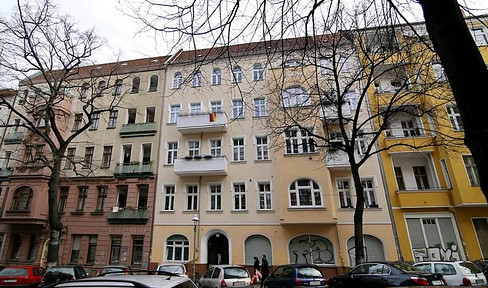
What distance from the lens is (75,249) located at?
2050cm

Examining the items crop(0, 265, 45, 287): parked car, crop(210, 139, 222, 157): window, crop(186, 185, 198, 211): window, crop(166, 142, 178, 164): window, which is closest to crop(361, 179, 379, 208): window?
crop(210, 139, 222, 157): window

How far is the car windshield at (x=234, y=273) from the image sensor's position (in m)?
11.2

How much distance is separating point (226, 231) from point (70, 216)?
42.1ft

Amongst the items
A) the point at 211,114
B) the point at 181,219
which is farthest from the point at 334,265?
the point at 211,114

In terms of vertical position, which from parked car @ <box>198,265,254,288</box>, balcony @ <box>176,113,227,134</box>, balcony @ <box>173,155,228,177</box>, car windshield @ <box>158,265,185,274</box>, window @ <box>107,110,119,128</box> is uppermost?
window @ <box>107,110,119,128</box>

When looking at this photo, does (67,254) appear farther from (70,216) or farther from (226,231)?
(226,231)

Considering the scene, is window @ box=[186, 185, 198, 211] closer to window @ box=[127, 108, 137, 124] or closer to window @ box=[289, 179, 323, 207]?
window @ box=[289, 179, 323, 207]

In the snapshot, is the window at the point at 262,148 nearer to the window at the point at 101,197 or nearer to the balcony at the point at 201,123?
the balcony at the point at 201,123

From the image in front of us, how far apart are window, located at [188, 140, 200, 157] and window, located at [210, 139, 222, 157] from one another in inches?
44.6

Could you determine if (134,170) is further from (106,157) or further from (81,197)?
(81,197)

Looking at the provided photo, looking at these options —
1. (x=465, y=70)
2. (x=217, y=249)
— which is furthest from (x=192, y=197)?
(x=465, y=70)

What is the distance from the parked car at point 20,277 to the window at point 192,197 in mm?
9340

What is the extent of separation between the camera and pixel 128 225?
65.9 feet

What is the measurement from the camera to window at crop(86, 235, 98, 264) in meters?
19.9
